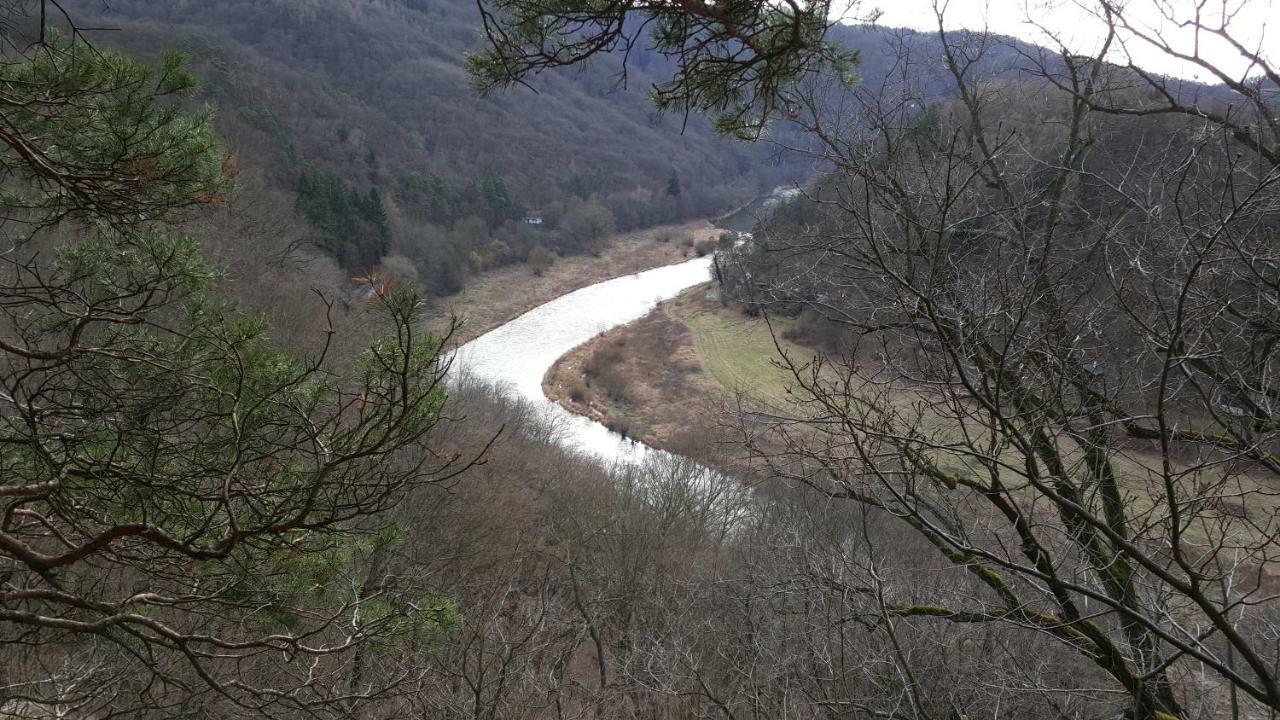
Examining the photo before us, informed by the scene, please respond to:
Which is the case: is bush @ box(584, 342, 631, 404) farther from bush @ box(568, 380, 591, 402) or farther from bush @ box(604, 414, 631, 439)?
bush @ box(604, 414, 631, 439)

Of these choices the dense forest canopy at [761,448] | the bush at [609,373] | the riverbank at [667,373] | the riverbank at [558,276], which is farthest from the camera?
the riverbank at [558,276]

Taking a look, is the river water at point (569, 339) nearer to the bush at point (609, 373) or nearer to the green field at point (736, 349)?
the bush at point (609, 373)

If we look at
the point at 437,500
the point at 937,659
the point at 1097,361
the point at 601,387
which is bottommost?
the point at 601,387

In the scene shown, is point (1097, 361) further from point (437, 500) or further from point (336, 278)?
point (336, 278)

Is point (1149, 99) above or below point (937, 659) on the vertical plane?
above

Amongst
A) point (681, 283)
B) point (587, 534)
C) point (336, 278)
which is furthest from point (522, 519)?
point (681, 283)

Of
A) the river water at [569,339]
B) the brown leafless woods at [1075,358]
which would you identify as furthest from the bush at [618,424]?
the brown leafless woods at [1075,358]

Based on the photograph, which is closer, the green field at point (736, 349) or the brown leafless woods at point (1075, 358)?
the brown leafless woods at point (1075, 358)
